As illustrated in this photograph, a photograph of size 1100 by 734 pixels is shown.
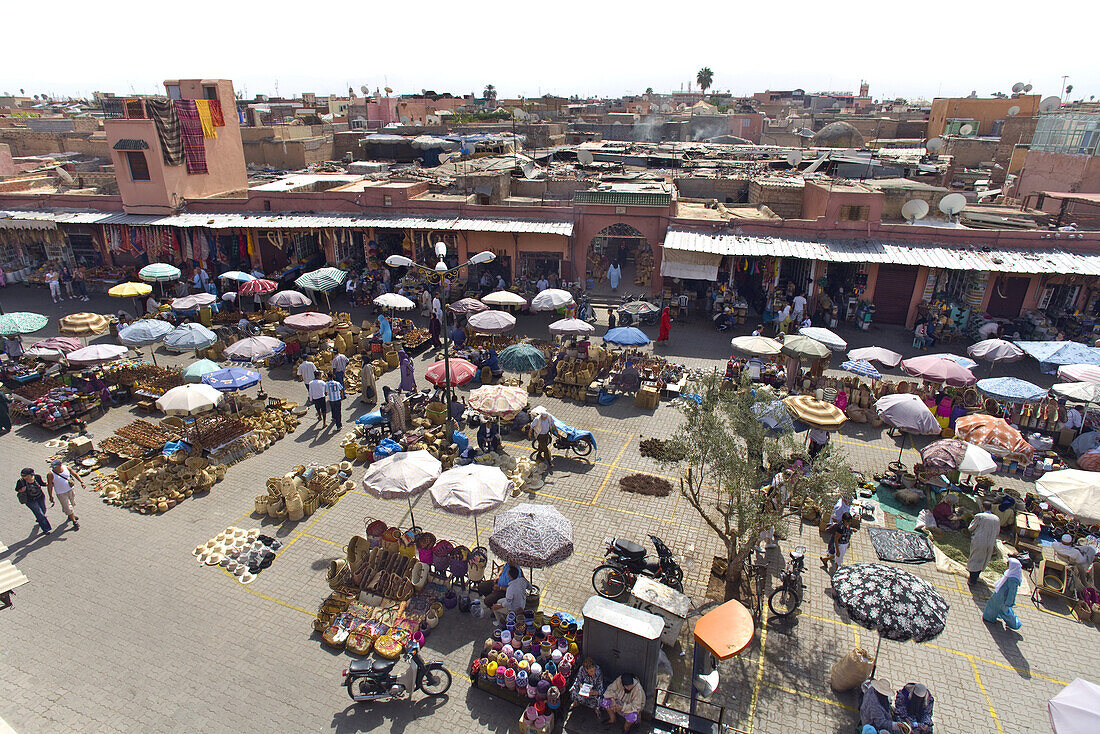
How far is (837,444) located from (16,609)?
18113mm

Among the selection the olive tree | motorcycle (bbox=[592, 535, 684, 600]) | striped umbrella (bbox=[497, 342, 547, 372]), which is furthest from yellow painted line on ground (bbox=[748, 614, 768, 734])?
striped umbrella (bbox=[497, 342, 547, 372])

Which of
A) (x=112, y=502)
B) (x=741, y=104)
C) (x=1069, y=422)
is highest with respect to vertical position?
(x=741, y=104)

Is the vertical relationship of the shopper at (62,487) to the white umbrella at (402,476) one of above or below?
below

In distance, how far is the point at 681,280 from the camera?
85.7 ft

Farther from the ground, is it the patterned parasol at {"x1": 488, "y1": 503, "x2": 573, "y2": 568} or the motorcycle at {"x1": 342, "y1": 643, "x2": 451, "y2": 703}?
the patterned parasol at {"x1": 488, "y1": 503, "x2": 573, "y2": 568}

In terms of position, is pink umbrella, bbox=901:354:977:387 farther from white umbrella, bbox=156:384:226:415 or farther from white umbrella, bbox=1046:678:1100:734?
white umbrella, bbox=156:384:226:415

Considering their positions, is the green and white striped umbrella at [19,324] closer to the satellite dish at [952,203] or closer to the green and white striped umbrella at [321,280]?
the green and white striped umbrella at [321,280]

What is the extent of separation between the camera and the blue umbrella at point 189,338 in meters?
18.0

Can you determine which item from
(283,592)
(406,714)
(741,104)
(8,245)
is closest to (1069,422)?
(406,714)

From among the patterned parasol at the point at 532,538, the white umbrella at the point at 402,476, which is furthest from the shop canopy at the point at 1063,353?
the white umbrella at the point at 402,476

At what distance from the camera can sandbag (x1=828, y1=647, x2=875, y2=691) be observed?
29.7ft

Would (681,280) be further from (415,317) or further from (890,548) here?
(890,548)

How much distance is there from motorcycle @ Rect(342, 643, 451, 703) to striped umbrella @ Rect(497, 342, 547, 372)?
28.8 ft

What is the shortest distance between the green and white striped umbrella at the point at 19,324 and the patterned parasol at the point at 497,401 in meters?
14.7
